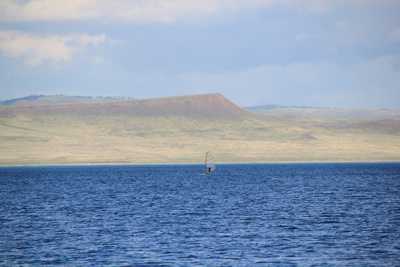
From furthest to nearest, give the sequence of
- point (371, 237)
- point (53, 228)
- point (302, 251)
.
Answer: point (53, 228) < point (371, 237) < point (302, 251)

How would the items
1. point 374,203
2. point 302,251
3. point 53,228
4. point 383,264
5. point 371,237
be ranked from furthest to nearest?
point 374,203, point 53,228, point 371,237, point 302,251, point 383,264

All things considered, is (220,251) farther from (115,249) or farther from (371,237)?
(371,237)

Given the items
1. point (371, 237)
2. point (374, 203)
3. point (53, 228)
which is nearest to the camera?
point (371, 237)

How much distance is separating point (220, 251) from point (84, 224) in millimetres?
16230

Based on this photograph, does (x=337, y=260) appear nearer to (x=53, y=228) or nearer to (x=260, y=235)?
(x=260, y=235)

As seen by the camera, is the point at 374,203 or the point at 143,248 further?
the point at 374,203

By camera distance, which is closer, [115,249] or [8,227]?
[115,249]

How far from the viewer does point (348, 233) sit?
49.8 m

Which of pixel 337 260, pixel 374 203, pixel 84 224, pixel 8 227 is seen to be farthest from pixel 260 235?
pixel 374 203

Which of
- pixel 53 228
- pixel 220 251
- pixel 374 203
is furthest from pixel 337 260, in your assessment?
pixel 374 203

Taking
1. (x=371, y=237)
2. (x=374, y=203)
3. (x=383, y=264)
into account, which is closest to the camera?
(x=383, y=264)

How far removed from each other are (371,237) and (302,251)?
6.75m

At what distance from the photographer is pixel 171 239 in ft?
157

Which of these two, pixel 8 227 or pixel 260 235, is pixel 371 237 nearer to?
pixel 260 235
